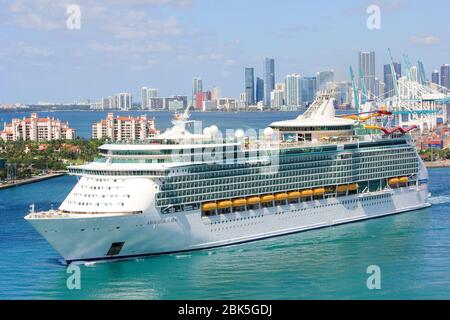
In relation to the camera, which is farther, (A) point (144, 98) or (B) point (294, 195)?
(A) point (144, 98)

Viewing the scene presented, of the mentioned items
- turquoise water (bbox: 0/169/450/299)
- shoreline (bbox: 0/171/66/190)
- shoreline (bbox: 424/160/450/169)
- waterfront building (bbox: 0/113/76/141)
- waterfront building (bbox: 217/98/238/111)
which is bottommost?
turquoise water (bbox: 0/169/450/299)

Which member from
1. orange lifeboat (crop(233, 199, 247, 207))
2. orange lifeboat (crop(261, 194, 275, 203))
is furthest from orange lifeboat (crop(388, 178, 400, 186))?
orange lifeboat (crop(233, 199, 247, 207))

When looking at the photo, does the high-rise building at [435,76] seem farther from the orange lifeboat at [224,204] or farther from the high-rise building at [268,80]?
the orange lifeboat at [224,204]

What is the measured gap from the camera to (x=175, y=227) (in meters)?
20.0

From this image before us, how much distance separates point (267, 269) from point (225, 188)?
3.22 m

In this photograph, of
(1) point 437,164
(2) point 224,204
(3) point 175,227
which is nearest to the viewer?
(3) point 175,227

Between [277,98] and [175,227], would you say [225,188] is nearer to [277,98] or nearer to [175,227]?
[175,227]

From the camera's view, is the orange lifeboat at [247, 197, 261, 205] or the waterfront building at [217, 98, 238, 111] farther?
the waterfront building at [217, 98, 238, 111]

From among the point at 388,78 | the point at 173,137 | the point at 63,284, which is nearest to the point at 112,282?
the point at 63,284

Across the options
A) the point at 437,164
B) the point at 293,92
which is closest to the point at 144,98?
the point at 293,92

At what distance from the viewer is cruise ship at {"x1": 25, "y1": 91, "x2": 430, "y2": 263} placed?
19219 mm

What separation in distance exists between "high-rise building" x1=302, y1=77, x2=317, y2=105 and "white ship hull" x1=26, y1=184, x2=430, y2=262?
81.3m

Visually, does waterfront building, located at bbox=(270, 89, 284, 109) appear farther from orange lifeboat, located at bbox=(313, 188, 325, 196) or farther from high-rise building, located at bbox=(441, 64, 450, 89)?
orange lifeboat, located at bbox=(313, 188, 325, 196)

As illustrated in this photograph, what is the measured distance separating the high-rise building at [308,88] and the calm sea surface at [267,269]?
82698mm
